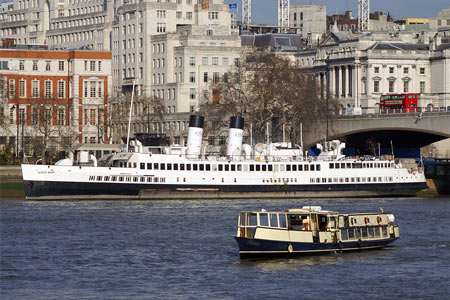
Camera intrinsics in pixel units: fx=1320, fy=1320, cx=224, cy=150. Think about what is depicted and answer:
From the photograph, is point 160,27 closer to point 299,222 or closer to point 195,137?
point 195,137

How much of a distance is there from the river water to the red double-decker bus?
56516mm

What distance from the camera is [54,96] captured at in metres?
161

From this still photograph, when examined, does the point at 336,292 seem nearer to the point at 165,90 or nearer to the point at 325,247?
the point at 325,247

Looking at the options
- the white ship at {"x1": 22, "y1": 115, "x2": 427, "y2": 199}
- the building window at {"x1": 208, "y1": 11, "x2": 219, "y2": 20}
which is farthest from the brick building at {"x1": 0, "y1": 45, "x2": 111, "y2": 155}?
the white ship at {"x1": 22, "y1": 115, "x2": 427, "y2": 199}

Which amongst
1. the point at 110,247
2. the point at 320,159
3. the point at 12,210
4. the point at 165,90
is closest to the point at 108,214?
the point at 12,210

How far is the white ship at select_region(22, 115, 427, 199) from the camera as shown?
4250 inches

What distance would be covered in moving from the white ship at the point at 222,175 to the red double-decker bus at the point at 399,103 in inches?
1271

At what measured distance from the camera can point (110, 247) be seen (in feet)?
241

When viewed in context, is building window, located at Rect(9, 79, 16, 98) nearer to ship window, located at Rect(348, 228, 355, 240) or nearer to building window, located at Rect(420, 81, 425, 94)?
building window, located at Rect(420, 81, 425, 94)

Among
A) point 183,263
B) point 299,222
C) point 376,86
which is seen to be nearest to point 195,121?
point 299,222

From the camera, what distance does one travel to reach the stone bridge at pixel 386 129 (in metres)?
135

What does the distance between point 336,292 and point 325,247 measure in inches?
414

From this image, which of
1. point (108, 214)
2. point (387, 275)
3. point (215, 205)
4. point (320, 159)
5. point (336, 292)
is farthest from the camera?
point (320, 159)

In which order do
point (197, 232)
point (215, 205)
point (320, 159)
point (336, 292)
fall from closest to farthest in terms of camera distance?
1. point (336, 292)
2. point (197, 232)
3. point (215, 205)
4. point (320, 159)
